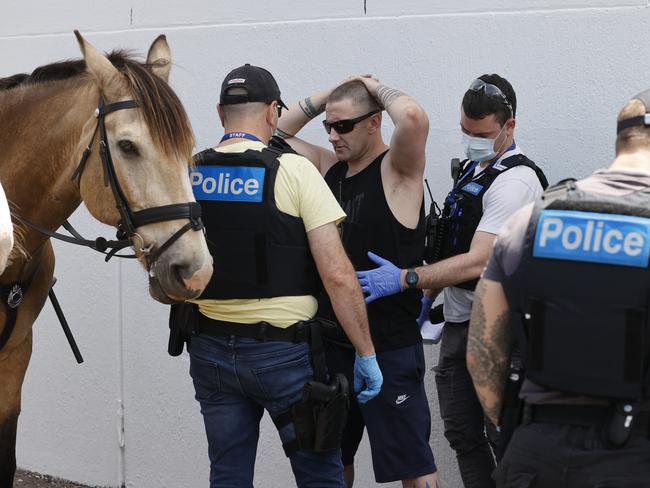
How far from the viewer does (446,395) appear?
416 cm

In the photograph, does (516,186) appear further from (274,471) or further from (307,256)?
(274,471)

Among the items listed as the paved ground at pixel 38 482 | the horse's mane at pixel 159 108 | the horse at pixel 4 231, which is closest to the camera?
the horse at pixel 4 231

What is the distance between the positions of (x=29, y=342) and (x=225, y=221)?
1.24 meters

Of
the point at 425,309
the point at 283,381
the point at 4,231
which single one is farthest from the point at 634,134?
the point at 425,309

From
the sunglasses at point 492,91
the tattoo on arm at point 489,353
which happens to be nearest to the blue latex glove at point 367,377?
the tattoo on arm at point 489,353

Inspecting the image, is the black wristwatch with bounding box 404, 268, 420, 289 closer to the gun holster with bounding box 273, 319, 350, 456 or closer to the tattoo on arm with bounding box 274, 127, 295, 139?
the gun holster with bounding box 273, 319, 350, 456

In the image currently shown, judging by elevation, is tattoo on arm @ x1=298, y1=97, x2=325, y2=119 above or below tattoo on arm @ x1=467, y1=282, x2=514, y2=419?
above

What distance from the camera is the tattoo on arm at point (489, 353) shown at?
2.79m

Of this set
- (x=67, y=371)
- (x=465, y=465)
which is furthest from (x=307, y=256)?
(x=67, y=371)

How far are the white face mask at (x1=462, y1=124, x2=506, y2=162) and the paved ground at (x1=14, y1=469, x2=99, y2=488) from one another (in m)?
3.29

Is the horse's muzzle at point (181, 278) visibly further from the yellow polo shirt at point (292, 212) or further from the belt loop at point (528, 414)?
the belt loop at point (528, 414)

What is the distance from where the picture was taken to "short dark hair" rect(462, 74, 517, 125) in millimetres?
4008

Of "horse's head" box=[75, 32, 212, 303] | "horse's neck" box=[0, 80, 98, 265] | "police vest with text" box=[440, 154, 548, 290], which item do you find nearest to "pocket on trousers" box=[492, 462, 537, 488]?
"horse's head" box=[75, 32, 212, 303]

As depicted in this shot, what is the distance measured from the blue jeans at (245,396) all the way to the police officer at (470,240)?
610 mm
